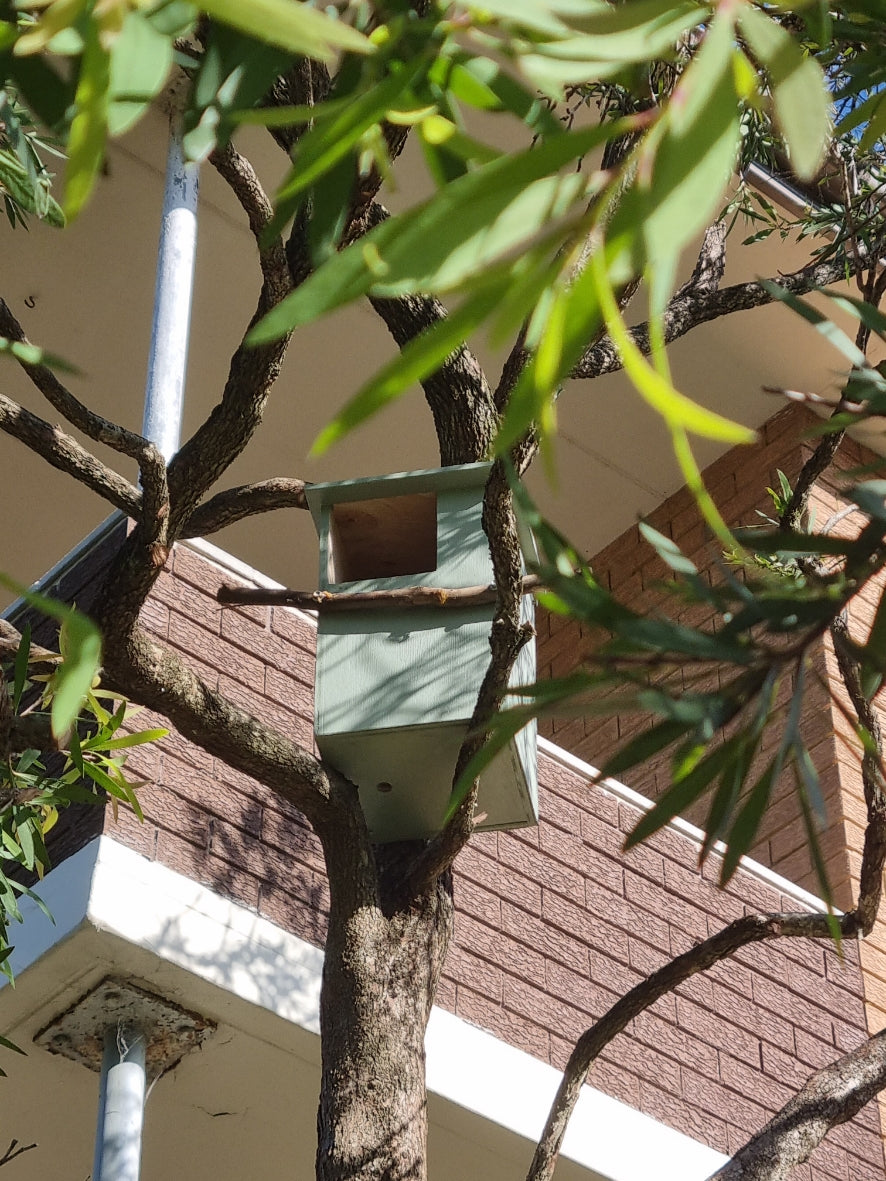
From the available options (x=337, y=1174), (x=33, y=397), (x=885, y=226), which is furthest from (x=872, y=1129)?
(x=33, y=397)

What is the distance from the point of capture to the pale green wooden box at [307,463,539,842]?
2.81 m

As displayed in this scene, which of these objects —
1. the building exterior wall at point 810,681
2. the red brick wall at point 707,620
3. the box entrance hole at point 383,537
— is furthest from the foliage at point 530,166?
the red brick wall at point 707,620

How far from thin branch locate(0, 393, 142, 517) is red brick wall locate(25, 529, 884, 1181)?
153cm

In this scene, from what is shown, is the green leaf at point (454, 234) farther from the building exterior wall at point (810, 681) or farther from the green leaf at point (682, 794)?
the building exterior wall at point (810, 681)

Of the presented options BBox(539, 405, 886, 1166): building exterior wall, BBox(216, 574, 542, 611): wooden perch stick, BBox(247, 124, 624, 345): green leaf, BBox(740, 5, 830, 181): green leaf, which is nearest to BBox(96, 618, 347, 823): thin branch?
BBox(216, 574, 542, 611): wooden perch stick

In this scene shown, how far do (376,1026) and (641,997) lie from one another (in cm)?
57

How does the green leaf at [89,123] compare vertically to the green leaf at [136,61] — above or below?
below

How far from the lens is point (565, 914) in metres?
5.00

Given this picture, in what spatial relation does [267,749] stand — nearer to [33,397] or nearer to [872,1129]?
[872,1129]

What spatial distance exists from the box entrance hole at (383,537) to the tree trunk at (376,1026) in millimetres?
736

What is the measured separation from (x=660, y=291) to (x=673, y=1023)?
455cm

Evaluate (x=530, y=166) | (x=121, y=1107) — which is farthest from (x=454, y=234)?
(x=121, y=1107)

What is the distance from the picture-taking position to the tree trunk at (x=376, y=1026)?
2.30m

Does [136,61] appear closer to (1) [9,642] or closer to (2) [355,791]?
(1) [9,642]
